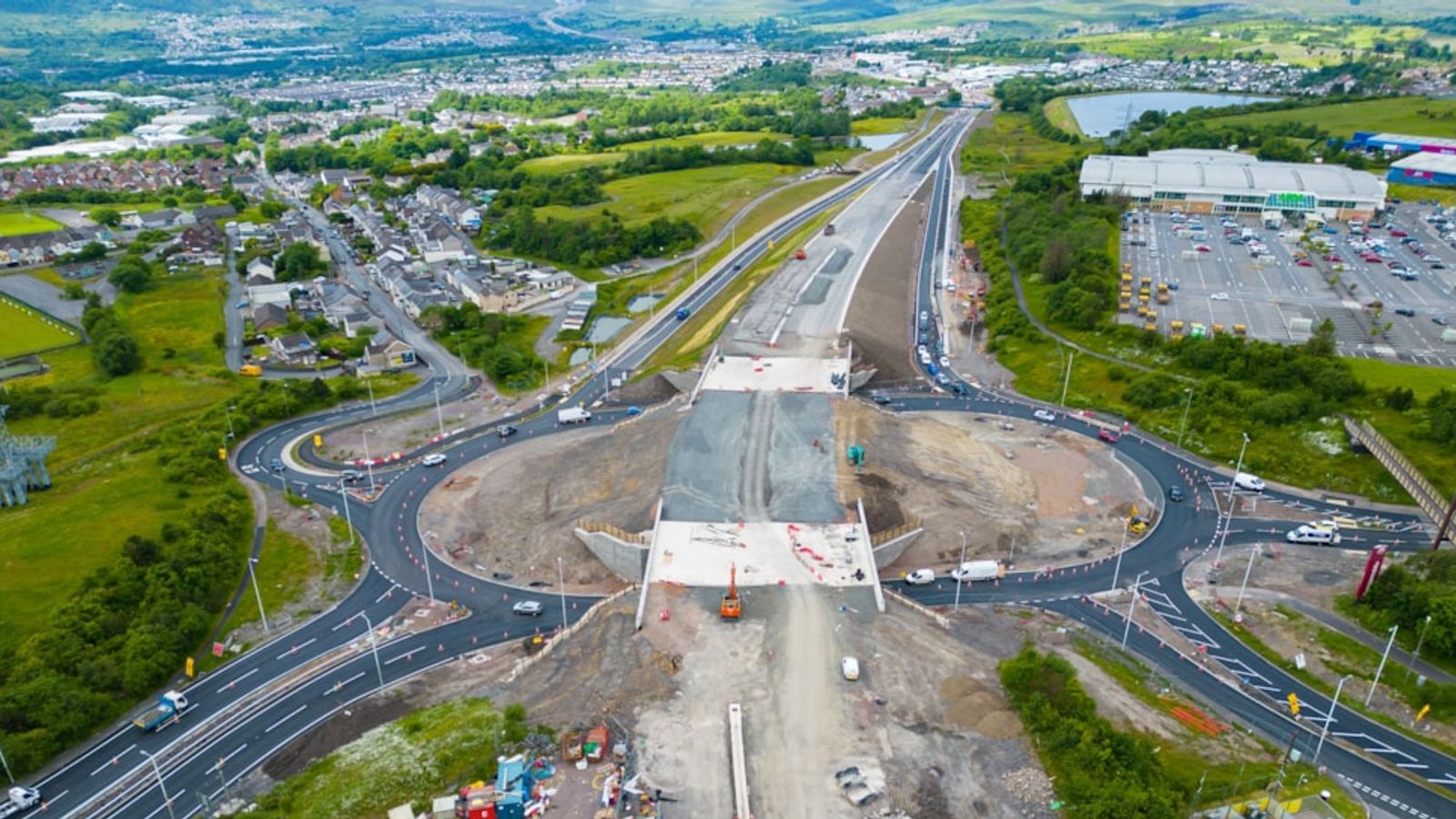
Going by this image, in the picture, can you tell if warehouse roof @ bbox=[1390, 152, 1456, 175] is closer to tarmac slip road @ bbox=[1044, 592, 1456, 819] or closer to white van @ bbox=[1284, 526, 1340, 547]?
white van @ bbox=[1284, 526, 1340, 547]

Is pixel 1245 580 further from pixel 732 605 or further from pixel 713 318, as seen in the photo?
pixel 713 318

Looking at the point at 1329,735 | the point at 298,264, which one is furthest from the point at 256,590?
the point at 298,264

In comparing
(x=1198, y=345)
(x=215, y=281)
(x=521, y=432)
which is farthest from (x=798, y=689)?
(x=215, y=281)

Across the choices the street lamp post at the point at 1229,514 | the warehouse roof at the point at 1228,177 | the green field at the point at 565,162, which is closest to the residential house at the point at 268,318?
the green field at the point at 565,162

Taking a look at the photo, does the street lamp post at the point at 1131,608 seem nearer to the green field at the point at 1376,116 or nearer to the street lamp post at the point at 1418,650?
the street lamp post at the point at 1418,650

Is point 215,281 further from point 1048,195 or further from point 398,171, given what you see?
point 1048,195

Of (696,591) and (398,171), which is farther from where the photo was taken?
(398,171)
